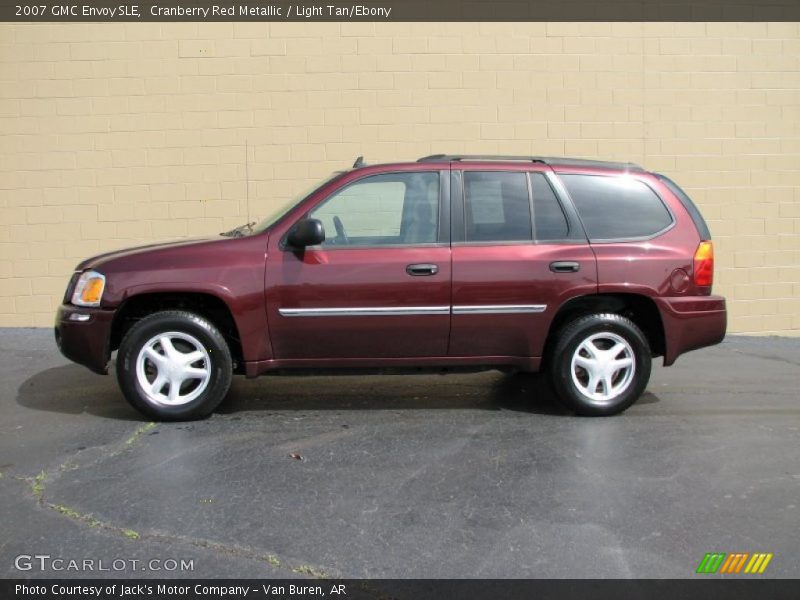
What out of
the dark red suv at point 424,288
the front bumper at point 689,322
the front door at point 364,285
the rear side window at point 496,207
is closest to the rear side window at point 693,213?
the dark red suv at point 424,288

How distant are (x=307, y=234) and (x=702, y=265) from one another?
105 inches

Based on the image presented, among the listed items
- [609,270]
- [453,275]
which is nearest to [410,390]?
[453,275]

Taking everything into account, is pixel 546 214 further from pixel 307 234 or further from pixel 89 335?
pixel 89 335

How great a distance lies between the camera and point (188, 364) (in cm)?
540

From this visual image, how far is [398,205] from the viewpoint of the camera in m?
5.61

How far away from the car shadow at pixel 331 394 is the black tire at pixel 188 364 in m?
0.30

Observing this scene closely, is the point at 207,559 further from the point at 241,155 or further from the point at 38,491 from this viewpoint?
the point at 241,155

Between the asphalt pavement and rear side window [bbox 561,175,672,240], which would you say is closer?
the asphalt pavement

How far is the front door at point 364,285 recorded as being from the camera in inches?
212

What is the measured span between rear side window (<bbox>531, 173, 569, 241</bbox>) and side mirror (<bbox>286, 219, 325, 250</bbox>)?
1.46 meters

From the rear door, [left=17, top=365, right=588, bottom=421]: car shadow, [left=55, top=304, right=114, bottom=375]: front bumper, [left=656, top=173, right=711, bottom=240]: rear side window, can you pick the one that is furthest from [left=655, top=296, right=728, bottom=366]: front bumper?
[left=55, top=304, right=114, bottom=375]: front bumper
